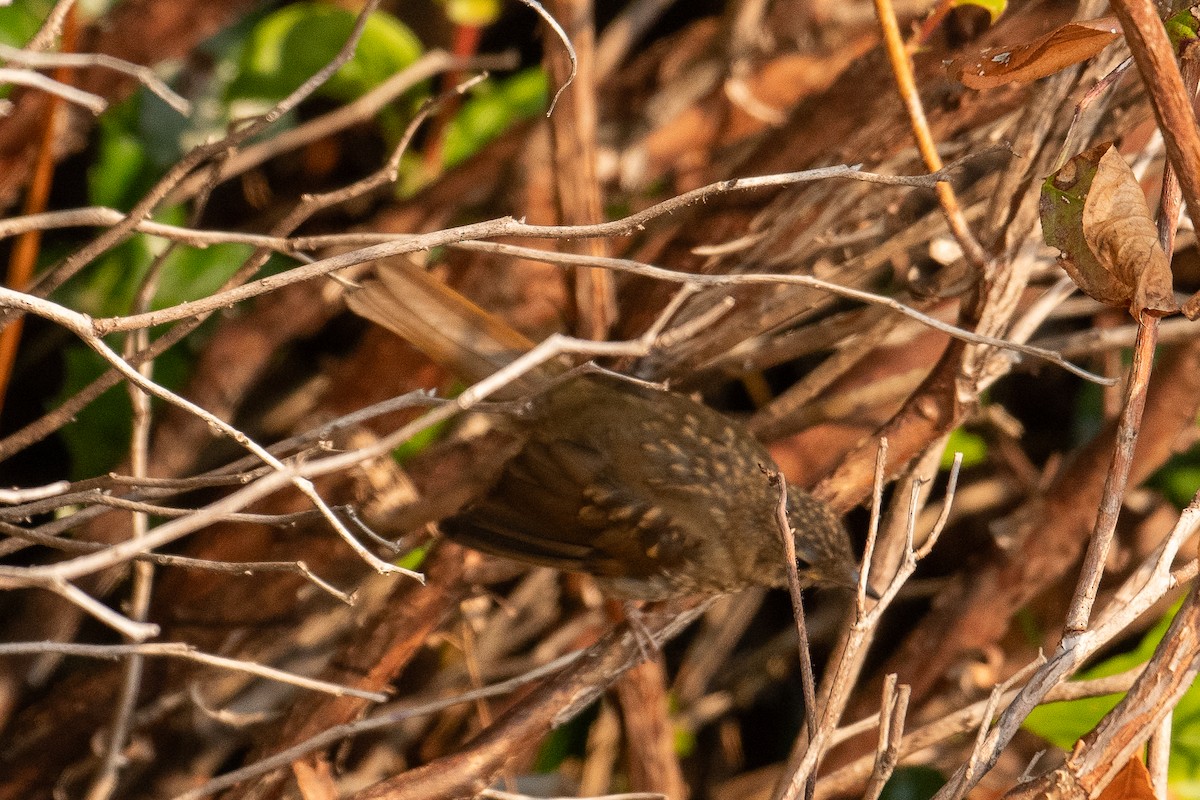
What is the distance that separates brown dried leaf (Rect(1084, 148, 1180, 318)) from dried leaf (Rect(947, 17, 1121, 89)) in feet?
0.56

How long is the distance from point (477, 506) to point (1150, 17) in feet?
5.19

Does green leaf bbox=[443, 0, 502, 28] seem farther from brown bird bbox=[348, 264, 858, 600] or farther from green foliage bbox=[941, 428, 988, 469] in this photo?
green foliage bbox=[941, 428, 988, 469]

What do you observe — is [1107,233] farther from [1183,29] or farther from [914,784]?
[914,784]

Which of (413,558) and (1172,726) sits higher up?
(413,558)

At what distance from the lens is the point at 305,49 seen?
308cm

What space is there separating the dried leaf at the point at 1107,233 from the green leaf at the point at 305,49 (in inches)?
80.3

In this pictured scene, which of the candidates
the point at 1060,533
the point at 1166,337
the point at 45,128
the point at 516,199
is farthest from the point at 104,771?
the point at 1166,337

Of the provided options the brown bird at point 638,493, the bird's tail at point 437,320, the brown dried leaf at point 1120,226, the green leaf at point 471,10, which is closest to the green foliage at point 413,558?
the brown bird at point 638,493

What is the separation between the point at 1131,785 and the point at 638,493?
1.32 m

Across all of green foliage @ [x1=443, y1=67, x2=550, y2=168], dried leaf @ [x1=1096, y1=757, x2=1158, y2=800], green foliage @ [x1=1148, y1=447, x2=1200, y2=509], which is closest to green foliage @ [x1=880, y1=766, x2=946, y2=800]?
green foliage @ [x1=1148, y1=447, x2=1200, y2=509]

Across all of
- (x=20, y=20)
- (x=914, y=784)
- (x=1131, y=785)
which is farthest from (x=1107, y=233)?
(x=20, y=20)

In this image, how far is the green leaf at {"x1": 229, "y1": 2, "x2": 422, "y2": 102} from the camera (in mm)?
3080

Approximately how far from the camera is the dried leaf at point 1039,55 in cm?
162

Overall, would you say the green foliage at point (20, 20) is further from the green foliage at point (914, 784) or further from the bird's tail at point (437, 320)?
the green foliage at point (914, 784)
